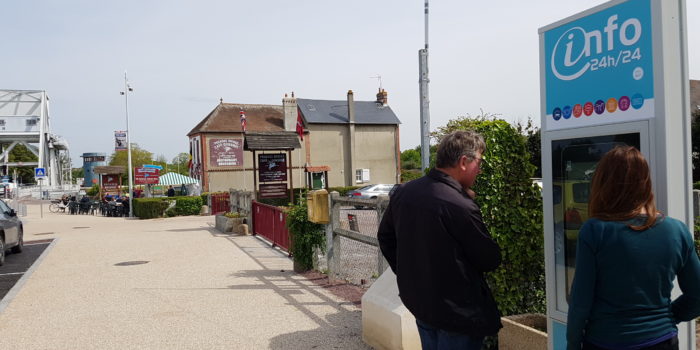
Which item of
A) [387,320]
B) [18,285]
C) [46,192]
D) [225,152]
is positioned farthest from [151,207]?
[46,192]

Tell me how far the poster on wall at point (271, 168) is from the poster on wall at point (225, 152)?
25.0 metres

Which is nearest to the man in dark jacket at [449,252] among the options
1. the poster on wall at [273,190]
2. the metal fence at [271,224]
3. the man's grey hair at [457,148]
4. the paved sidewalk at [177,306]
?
the man's grey hair at [457,148]

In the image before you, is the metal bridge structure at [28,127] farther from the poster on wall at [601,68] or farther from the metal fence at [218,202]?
the poster on wall at [601,68]

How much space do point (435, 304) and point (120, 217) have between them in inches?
1187

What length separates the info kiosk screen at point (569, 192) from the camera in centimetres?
311

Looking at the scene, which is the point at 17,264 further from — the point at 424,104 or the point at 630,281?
the point at 630,281

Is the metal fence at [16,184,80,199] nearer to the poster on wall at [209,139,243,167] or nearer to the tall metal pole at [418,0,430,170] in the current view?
the poster on wall at [209,139,243,167]

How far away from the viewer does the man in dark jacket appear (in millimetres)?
2553

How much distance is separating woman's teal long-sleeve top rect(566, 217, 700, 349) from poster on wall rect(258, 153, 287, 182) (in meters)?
15.4

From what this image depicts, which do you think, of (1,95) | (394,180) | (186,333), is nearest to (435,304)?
(186,333)

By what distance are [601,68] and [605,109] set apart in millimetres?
231

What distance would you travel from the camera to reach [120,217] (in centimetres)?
2989

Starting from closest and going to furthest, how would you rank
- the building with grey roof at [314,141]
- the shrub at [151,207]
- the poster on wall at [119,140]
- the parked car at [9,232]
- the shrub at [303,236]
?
the shrub at [303,236] → the parked car at [9,232] → the shrub at [151,207] → the poster on wall at [119,140] → the building with grey roof at [314,141]

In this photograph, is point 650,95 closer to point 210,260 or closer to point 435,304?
point 435,304
